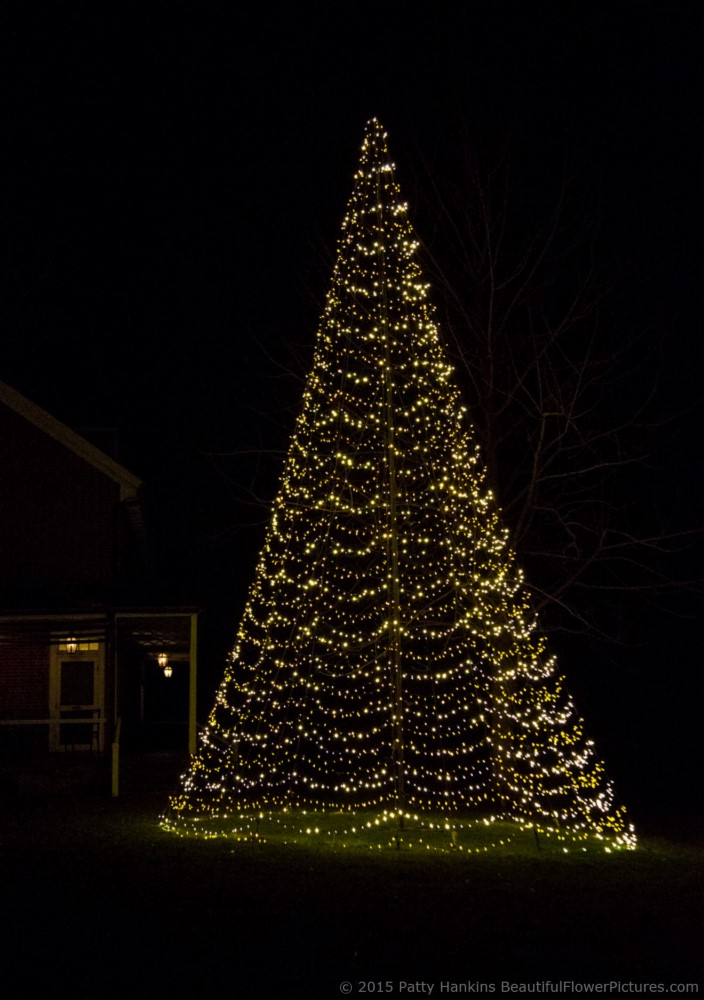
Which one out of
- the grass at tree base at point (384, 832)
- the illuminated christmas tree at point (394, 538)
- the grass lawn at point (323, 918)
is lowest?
the grass at tree base at point (384, 832)

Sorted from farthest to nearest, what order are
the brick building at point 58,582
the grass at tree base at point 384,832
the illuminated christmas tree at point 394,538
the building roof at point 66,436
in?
the building roof at point 66,436 < the brick building at point 58,582 < the illuminated christmas tree at point 394,538 < the grass at tree base at point 384,832

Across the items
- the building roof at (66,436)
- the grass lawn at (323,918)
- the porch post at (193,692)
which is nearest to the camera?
the grass lawn at (323,918)

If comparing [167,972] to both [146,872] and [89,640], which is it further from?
[89,640]

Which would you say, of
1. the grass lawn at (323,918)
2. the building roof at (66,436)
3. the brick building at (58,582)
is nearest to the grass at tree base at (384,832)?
the grass lawn at (323,918)

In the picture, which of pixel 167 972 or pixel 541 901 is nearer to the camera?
pixel 167 972

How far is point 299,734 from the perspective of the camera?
42.9 ft

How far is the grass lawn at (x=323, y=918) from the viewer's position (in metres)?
6.53

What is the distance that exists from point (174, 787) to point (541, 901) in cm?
1036

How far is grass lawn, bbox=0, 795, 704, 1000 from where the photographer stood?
653 cm

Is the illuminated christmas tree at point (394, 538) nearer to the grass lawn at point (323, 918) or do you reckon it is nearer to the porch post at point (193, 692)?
the grass lawn at point (323, 918)

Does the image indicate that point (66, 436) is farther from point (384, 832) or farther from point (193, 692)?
point (384, 832)

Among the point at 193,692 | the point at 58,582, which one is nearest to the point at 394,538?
the point at 193,692

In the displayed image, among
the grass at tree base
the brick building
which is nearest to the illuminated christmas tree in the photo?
the grass at tree base

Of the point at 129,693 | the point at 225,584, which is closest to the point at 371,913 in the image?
the point at 129,693
